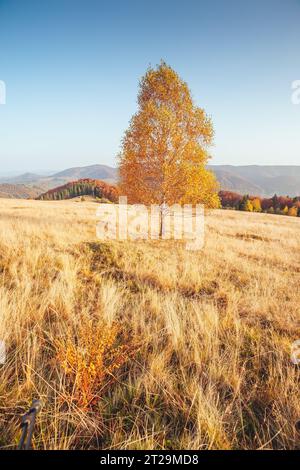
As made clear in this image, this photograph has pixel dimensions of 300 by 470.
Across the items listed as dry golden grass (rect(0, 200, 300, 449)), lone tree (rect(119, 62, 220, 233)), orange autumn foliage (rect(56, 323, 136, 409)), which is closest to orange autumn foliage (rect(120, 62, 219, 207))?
lone tree (rect(119, 62, 220, 233))

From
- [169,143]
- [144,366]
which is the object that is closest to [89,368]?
[144,366]

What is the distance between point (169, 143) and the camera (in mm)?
11570

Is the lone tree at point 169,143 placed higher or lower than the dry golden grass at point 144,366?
higher

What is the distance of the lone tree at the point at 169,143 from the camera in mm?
11453

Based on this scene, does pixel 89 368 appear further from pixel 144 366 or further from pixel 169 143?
pixel 169 143

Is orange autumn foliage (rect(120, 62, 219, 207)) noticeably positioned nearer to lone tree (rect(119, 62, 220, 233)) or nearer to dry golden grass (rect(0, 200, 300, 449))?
lone tree (rect(119, 62, 220, 233))

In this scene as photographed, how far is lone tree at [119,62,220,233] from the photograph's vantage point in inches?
451

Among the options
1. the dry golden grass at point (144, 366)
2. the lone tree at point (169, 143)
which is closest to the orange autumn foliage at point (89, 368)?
the dry golden grass at point (144, 366)

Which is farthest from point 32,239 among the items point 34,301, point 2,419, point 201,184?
point 201,184

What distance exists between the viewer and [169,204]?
490 inches

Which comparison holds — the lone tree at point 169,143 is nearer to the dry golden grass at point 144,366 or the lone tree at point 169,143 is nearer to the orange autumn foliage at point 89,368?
the dry golden grass at point 144,366

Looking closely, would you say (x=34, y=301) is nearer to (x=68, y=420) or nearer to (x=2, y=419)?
(x=2, y=419)

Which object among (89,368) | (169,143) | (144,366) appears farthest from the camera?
(169,143)

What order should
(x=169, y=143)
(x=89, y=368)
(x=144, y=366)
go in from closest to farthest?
(x=89, y=368) → (x=144, y=366) → (x=169, y=143)
